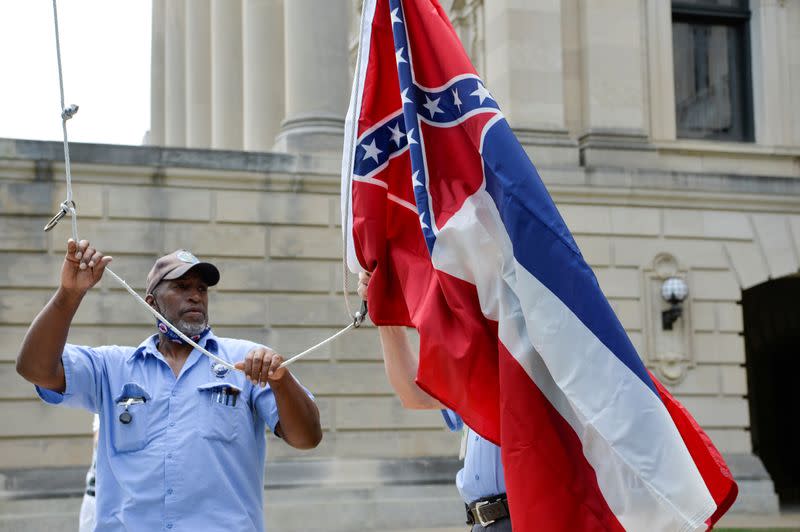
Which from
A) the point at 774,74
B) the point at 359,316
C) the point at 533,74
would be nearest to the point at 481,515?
the point at 359,316

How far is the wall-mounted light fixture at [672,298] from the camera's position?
1670cm

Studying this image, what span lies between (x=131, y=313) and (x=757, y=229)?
873 centimetres

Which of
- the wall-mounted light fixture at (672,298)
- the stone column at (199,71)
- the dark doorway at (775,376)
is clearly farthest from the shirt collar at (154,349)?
the stone column at (199,71)

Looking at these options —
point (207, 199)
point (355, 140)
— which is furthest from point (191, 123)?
point (355, 140)

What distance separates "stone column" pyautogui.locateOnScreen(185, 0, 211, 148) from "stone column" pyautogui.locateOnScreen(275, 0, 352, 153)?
10.8 metres

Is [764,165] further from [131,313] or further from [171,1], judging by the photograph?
[171,1]

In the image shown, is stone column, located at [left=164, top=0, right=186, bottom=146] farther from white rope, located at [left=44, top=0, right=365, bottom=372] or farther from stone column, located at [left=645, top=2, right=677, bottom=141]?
white rope, located at [left=44, top=0, right=365, bottom=372]

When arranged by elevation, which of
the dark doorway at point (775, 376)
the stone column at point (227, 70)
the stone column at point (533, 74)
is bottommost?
the dark doorway at point (775, 376)

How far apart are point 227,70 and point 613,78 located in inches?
396

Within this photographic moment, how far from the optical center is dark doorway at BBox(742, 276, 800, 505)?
71.6 ft

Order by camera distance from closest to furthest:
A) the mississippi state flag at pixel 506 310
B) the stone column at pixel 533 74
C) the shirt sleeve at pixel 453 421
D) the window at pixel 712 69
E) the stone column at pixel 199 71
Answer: the mississippi state flag at pixel 506 310 → the shirt sleeve at pixel 453 421 → the stone column at pixel 533 74 → the window at pixel 712 69 → the stone column at pixel 199 71

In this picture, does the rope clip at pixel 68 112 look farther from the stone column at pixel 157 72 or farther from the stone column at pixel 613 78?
the stone column at pixel 157 72

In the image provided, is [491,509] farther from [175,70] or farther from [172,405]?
[175,70]

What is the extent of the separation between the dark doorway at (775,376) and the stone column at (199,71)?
12.5 meters
